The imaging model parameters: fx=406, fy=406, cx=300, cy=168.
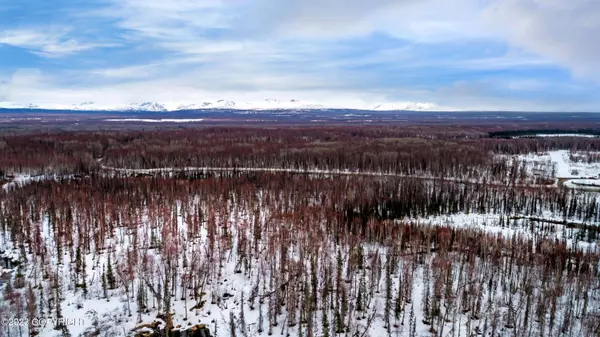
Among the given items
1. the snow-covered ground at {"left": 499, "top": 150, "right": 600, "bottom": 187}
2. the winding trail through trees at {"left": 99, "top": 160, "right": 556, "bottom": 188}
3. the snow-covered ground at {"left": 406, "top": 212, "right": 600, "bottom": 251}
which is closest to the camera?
the snow-covered ground at {"left": 406, "top": 212, "right": 600, "bottom": 251}

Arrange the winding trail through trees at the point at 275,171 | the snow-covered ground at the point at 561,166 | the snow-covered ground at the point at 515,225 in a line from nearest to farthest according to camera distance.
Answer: the snow-covered ground at the point at 515,225 < the winding trail through trees at the point at 275,171 < the snow-covered ground at the point at 561,166

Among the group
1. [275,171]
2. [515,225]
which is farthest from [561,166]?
[275,171]

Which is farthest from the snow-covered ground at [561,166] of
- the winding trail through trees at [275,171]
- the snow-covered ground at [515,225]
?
the snow-covered ground at [515,225]

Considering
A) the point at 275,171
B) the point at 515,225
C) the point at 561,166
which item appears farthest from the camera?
the point at 561,166

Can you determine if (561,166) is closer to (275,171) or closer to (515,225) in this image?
(515,225)

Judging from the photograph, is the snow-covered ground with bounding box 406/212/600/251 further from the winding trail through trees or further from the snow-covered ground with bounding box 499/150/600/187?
the snow-covered ground with bounding box 499/150/600/187

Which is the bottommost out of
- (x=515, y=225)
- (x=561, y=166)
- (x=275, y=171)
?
(x=515, y=225)

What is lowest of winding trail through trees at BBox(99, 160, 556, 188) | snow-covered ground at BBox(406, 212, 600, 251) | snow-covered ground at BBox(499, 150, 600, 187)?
snow-covered ground at BBox(406, 212, 600, 251)

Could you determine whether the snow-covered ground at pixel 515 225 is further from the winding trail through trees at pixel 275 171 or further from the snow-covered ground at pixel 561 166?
the snow-covered ground at pixel 561 166

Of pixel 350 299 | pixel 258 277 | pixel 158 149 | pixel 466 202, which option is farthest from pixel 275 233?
pixel 158 149

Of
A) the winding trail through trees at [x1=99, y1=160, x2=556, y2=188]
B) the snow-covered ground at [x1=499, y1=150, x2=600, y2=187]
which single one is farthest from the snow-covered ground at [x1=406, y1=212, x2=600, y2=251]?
the snow-covered ground at [x1=499, y1=150, x2=600, y2=187]

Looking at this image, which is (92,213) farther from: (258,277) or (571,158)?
(571,158)
